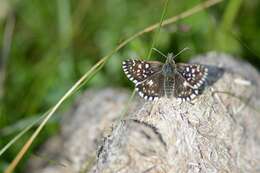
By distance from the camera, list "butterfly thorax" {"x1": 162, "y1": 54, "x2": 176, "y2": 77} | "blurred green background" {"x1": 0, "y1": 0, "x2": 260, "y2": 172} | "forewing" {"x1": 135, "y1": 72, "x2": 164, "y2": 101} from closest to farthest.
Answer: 1. "forewing" {"x1": 135, "y1": 72, "x2": 164, "y2": 101}
2. "butterfly thorax" {"x1": 162, "y1": 54, "x2": 176, "y2": 77}
3. "blurred green background" {"x1": 0, "y1": 0, "x2": 260, "y2": 172}

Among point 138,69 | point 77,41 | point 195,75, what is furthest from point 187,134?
point 77,41

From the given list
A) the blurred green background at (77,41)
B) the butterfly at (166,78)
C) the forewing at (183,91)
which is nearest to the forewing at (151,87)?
the butterfly at (166,78)

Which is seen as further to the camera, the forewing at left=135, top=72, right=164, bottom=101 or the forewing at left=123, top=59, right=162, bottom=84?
the forewing at left=123, top=59, right=162, bottom=84

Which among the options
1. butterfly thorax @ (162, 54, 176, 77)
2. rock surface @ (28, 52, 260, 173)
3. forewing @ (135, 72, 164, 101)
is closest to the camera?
rock surface @ (28, 52, 260, 173)

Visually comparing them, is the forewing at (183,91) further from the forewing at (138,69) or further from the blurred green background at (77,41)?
the blurred green background at (77,41)

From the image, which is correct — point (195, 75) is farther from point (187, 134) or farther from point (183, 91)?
point (187, 134)

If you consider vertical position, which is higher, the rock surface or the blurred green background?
the blurred green background

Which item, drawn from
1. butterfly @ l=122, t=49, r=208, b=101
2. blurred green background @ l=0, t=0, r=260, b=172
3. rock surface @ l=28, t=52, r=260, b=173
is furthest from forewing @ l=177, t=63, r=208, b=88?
blurred green background @ l=0, t=0, r=260, b=172

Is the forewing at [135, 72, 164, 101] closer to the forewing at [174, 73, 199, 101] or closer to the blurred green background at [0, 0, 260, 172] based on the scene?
the forewing at [174, 73, 199, 101]
